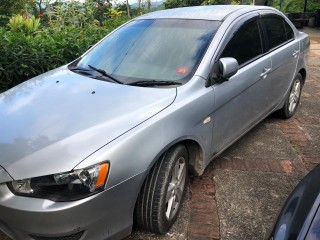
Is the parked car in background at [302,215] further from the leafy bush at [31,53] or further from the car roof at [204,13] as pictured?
the leafy bush at [31,53]

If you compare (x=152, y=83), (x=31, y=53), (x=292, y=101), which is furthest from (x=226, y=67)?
(x=31, y=53)

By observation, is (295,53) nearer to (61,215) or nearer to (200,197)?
(200,197)

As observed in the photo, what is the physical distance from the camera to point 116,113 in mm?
2395

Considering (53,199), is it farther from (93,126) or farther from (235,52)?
(235,52)

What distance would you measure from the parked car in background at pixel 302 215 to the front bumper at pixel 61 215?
905 mm

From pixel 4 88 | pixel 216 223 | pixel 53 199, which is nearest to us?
pixel 53 199

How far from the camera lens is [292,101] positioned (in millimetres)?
4840

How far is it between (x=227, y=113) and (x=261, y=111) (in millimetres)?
912

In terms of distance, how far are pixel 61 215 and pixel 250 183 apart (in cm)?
194

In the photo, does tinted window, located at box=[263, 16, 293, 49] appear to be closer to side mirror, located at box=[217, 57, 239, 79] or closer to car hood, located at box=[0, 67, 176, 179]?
side mirror, located at box=[217, 57, 239, 79]

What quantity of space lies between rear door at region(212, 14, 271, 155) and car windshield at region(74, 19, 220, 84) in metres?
0.25

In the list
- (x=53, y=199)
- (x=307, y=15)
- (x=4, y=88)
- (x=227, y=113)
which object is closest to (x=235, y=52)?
(x=227, y=113)

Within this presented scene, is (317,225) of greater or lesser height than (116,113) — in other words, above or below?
below

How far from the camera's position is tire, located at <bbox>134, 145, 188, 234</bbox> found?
93.9 inches
